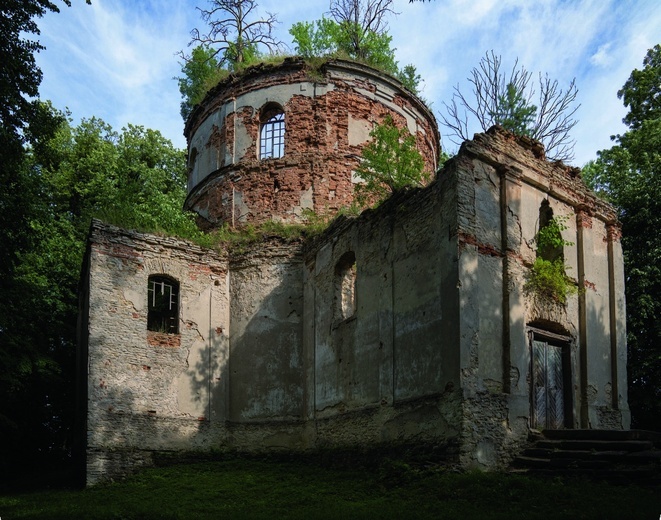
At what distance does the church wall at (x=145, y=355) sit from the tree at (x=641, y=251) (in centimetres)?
1036

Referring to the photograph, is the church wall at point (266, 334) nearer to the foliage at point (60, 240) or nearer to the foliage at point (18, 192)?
the foliage at point (60, 240)

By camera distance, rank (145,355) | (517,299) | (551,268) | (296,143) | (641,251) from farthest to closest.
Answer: (296,143), (641,251), (145,355), (551,268), (517,299)

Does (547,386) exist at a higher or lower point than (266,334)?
lower

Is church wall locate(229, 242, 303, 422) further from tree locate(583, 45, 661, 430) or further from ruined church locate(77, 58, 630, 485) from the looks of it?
tree locate(583, 45, 661, 430)

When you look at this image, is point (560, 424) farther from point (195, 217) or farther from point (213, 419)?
point (195, 217)

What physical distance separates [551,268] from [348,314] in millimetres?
4703

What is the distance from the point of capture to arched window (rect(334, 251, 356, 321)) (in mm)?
14977

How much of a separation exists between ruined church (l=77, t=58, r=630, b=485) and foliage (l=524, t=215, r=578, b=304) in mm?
146

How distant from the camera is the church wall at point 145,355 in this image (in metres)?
14.1

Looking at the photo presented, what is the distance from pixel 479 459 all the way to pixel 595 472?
1700 mm

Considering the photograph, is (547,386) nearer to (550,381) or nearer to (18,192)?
(550,381)

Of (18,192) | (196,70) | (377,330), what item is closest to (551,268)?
(377,330)

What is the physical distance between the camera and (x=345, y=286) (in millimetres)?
15359

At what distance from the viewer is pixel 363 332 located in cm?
1362
